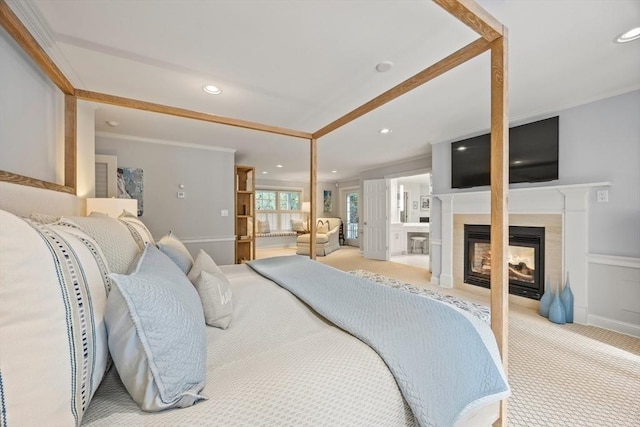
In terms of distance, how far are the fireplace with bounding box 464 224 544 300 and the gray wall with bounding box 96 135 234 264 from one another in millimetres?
4037

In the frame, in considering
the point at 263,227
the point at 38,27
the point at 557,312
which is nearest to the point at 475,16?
the point at 38,27

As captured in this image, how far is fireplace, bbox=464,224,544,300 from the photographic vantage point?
123 inches

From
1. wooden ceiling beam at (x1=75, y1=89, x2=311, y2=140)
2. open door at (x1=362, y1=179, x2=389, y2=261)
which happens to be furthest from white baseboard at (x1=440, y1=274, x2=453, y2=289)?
wooden ceiling beam at (x1=75, y1=89, x2=311, y2=140)

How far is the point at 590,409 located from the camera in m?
1.55

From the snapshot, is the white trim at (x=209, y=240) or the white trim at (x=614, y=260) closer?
the white trim at (x=614, y=260)

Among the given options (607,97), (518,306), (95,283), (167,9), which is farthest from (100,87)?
(518,306)

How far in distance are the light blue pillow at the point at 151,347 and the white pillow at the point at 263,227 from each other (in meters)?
7.38

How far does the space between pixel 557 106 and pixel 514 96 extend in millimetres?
706

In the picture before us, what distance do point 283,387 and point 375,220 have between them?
5.97 m

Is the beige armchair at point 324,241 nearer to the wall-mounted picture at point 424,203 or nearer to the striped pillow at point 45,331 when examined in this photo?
the wall-mounted picture at point 424,203

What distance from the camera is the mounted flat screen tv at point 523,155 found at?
302 cm

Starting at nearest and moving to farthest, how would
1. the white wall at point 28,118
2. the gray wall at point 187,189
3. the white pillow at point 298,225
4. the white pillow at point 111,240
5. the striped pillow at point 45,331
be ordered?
the striped pillow at point 45,331 → the white pillow at point 111,240 → the white wall at point 28,118 → the gray wall at point 187,189 → the white pillow at point 298,225

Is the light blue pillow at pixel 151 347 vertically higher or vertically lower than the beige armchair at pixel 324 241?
higher

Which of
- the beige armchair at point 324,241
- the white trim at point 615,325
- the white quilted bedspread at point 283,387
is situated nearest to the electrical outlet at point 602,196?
the white trim at point 615,325
